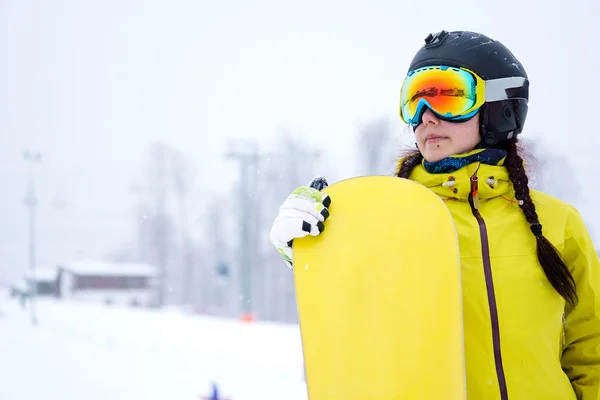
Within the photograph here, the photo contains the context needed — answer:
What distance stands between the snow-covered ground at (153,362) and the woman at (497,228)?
6929 millimetres

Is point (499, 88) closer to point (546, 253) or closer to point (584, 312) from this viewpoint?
point (546, 253)

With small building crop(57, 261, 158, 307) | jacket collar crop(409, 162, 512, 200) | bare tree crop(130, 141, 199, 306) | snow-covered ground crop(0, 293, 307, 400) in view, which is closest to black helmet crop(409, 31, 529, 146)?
jacket collar crop(409, 162, 512, 200)

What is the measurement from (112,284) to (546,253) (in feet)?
134

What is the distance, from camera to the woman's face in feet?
4.89

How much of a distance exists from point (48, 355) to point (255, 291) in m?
20.1

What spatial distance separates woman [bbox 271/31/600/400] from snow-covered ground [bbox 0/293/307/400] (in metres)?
6.93

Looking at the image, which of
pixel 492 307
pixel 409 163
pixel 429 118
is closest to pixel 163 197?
pixel 409 163

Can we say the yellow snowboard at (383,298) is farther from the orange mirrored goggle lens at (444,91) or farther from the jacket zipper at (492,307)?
the orange mirrored goggle lens at (444,91)

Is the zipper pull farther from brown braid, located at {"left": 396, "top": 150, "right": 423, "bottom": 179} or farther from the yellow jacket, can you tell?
brown braid, located at {"left": 396, "top": 150, "right": 423, "bottom": 179}

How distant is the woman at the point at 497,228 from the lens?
4.31 feet

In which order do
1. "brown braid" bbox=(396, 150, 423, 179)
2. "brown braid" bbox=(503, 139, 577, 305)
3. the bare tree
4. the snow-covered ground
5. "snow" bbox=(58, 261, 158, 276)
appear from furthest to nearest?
1. "snow" bbox=(58, 261, 158, 276)
2. the bare tree
3. the snow-covered ground
4. "brown braid" bbox=(396, 150, 423, 179)
5. "brown braid" bbox=(503, 139, 577, 305)

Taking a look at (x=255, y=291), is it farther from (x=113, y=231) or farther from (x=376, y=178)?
(x=113, y=231)

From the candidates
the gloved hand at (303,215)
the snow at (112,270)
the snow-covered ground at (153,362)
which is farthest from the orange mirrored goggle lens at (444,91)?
the snow at (112,270)

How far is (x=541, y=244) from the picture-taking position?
54.0 inches
